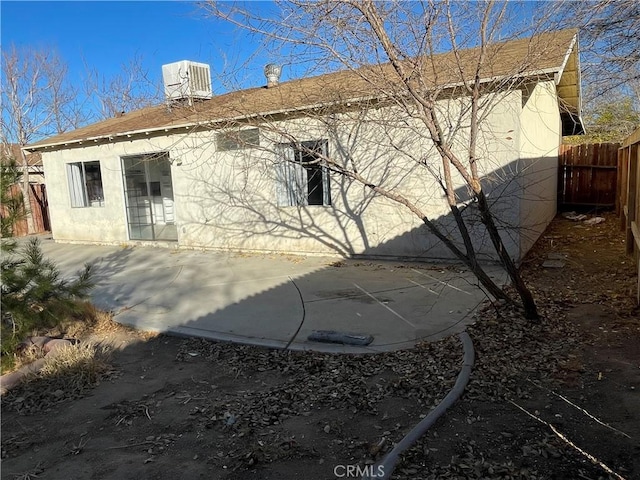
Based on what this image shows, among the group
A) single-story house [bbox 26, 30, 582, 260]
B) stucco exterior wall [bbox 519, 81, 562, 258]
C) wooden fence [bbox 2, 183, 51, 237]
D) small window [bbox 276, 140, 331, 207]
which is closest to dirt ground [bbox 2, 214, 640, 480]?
single-story house [bbox 26, 30, 582, 260]

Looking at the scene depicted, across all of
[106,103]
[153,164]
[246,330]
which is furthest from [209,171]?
[106,103]

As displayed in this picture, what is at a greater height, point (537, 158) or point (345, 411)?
point (537, 158)

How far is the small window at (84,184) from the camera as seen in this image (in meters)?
12.9

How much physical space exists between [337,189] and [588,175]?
9720 millimetres

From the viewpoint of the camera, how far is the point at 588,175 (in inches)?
563

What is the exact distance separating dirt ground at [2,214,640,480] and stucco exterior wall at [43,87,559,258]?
108 inches

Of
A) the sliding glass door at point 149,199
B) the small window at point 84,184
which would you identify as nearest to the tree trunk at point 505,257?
the sliding glass door at point 149,199

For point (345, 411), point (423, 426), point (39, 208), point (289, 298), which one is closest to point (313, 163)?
point (289, 298)

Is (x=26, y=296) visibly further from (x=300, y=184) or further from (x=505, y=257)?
(x=300, y=184)

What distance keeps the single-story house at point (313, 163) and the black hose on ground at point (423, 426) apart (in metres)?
1.96

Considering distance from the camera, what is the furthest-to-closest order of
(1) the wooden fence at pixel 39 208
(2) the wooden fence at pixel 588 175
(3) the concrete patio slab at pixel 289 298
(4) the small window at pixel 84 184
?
1. (1) the wooden fence at pixel 39 208
2. (2) the wooden fence at pixel 588 175
3. (4) the small window at pixel 84 184
4. (3) the concrete patio slab at pixel 289 298

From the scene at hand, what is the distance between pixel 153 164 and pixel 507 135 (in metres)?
9.02

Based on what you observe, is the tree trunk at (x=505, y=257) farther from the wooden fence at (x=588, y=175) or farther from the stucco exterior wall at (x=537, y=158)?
the wooden fence at (x=588, y=175)

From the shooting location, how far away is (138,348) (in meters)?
4.98
